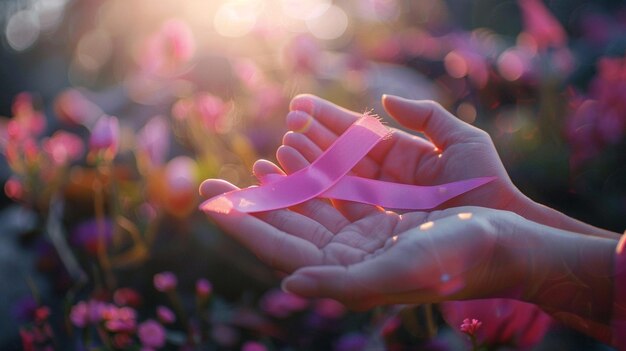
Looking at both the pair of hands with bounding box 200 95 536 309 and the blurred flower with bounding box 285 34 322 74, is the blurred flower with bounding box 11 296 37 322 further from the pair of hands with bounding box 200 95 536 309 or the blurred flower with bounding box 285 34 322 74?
the blurred flower with bounding box 285 34 322 74

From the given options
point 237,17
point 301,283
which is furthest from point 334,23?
point 301,283

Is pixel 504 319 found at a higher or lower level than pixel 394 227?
lower

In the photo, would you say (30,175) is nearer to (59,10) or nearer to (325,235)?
(325,235)

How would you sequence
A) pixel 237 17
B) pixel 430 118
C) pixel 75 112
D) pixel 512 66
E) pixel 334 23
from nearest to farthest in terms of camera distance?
pixel 430 118 < pixel 75 112 < pixel 512 66 < pixel 237 17 < pixel 334 23

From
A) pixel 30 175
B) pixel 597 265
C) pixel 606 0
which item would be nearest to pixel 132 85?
pixel 30 175

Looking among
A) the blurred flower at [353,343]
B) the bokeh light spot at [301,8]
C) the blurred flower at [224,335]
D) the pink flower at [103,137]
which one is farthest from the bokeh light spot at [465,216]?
the bokeh light spot at [301,8]

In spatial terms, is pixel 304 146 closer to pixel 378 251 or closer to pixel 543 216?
pixel 378 251
